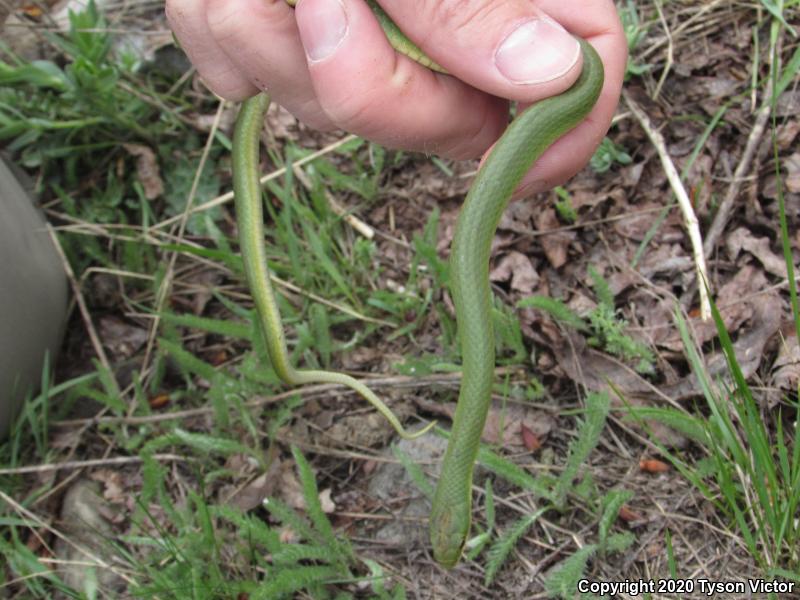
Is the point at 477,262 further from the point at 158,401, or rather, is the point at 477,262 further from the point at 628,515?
the point at 158,401

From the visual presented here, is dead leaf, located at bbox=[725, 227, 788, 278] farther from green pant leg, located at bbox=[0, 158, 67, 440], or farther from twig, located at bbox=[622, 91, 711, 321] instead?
green pant leg, located at bbox=[0, 158, 67, 440]

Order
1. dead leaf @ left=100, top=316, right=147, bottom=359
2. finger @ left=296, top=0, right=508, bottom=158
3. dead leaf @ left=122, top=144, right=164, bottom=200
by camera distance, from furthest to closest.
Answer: dead leaf @ left=122, top=144, right=164, bottom=200 → dead leaf @ left=100, top=316, right=147, bottom=359 → finger @ left=296, top=0, right=508, bottom=158

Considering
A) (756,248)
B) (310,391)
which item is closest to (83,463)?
(310,391)

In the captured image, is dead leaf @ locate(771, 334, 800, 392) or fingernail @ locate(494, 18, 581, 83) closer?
fingernail @ locate(494, 18, 581, 83)

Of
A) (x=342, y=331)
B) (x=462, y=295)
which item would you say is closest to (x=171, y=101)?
(x=342, y=331)

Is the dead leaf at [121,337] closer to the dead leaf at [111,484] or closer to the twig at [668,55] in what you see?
the dead leaf at [111,484]

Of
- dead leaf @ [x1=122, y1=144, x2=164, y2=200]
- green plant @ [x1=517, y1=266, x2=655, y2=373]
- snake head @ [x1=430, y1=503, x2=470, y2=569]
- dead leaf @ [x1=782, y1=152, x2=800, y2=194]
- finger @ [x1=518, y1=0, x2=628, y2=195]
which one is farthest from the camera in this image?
dead leaf @ [x1=122, y1=144, x2=164, y2=200]
